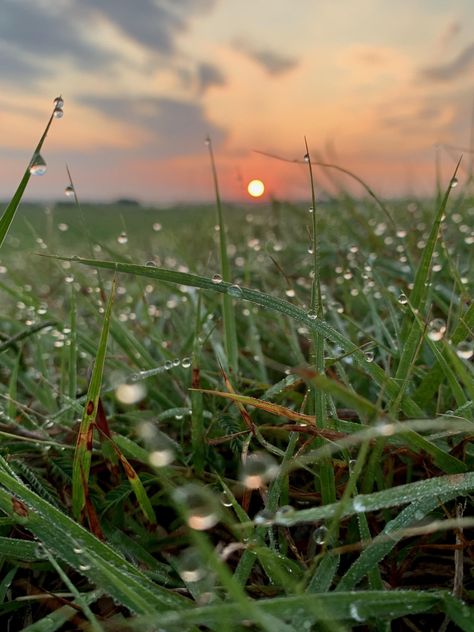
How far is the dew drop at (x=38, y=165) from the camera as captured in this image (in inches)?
34.3

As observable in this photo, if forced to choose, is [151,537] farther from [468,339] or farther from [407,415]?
[468,339]

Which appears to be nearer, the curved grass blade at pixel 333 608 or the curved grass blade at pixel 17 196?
the curved grass blade at pixel 333 608

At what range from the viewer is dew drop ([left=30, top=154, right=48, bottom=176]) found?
872mm

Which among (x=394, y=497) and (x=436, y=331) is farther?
(x=436, y=331)

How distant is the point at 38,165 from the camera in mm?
904

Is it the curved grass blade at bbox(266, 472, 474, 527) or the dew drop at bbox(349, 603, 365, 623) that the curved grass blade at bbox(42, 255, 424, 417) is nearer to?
the curved grass blade at bbox(266, 472, 474, 527)

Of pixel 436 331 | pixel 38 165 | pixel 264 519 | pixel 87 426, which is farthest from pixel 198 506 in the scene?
pixel 38 165

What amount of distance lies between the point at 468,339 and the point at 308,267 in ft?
4.06

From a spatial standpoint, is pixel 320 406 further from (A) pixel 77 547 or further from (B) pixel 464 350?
(A) pixel 77 547

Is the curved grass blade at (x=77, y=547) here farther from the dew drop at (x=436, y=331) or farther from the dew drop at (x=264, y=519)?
the dew drop at (x=436, y=331)

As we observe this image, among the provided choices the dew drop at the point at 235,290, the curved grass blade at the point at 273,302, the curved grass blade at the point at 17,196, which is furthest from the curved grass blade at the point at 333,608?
the curved grass blade at the point at 17,196

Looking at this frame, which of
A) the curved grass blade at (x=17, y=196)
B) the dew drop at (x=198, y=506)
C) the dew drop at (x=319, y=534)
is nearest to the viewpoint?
the dew drop at (x=198, y=506)

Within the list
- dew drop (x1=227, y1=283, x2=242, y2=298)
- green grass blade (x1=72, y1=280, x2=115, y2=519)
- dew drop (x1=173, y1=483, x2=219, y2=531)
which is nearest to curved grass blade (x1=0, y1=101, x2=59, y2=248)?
green grass blade (x1=72, y1=280, x2=115, y2=519)

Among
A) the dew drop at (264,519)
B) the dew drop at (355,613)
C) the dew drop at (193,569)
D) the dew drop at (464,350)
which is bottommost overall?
the dew drop at (355,613)
